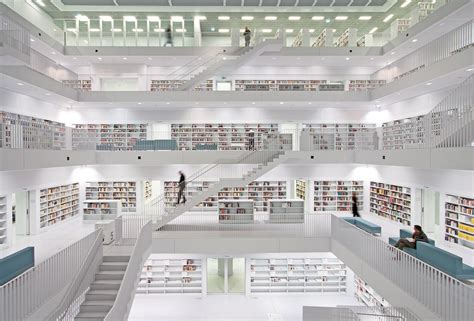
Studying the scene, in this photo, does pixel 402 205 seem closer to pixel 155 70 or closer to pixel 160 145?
pixel 160 145

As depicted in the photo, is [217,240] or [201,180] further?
[201,180]

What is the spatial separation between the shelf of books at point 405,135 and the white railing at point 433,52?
7.83 feet

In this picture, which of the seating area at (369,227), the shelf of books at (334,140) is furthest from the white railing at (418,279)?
the shelf of books at (334,140)

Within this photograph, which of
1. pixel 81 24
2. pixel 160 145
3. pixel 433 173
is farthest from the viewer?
pixel 81 24

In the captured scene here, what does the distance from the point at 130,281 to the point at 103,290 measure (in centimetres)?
75

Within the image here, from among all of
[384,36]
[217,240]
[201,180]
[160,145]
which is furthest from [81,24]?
[384,36]

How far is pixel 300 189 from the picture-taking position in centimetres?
1752

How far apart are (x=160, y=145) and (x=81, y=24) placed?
23.3 ft

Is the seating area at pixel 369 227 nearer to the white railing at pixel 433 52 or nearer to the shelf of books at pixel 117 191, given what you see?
the white railing at pixel 433 52

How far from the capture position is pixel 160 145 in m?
14.2

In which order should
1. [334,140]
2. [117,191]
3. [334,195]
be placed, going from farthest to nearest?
[334,195] < [117,191] < [334,140]

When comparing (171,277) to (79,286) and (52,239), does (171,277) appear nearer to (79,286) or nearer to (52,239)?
(52,239)

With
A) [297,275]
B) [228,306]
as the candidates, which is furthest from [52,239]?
[297,275]

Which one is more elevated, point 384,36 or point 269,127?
point 384,36
